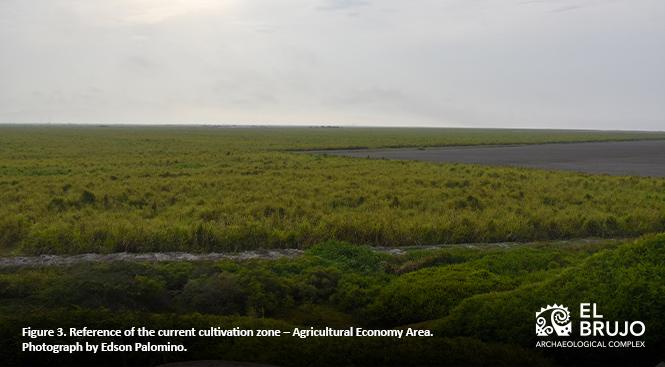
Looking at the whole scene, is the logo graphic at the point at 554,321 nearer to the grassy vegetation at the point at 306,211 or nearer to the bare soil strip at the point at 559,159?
the grassy vegetation at the point at 306,211

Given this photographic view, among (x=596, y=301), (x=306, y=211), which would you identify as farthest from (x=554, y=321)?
(x=306, y=211)

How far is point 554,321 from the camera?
657 cm

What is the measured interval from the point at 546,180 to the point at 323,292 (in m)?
22.2

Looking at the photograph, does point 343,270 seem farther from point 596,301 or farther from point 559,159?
point 559,159

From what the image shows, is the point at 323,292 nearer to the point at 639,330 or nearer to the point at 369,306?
the point at 369,306

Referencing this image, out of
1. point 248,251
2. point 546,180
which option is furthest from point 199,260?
point 546,180

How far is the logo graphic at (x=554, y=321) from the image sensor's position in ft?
21.1

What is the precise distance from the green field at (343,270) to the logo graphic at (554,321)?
153 millimetres

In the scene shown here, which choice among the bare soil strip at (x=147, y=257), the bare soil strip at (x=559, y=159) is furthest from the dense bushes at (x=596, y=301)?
the bare soil strip at (x=559, y=159)

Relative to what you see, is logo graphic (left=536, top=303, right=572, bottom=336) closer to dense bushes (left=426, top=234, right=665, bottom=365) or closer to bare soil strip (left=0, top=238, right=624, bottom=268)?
dense bushes (left=426, top=234, right=665, bottom=365)

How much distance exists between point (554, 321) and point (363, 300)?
10.1 feet

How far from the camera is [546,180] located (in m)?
28.2

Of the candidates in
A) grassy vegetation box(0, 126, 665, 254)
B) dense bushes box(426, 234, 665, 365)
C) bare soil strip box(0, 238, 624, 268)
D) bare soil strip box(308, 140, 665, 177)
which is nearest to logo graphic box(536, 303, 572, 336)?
dense bushes box(426, 234, 665, 365)

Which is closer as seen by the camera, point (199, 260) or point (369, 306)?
point (369, 306)
